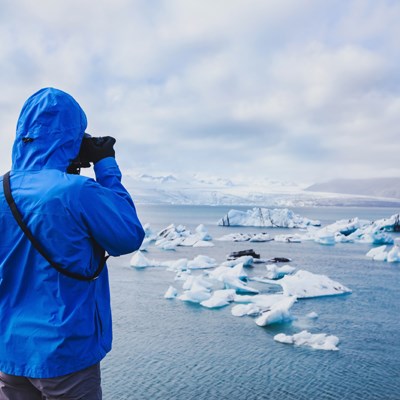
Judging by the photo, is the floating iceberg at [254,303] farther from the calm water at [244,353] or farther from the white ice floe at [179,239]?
the white ice floe at [179,239]

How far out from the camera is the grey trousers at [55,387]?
1.46 metres

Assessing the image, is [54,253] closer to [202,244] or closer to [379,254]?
[379,254]

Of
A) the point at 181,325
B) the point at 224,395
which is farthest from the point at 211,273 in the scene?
the point at 224,395

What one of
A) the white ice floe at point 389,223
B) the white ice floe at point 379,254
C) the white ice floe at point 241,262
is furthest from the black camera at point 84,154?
the white ice floe at point 389,223

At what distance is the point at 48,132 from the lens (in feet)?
4.95

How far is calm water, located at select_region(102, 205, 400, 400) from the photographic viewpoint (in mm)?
6355

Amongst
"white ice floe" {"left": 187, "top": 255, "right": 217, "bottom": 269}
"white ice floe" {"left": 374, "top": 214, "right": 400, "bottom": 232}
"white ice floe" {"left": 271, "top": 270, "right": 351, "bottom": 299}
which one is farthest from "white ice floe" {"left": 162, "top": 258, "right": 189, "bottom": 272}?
"white ice floe" {"left": 374, "top": 214, "right": 400, "bottom": 232}

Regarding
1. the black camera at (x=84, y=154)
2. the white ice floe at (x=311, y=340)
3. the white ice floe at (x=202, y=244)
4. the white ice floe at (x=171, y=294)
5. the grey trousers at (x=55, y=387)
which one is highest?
A: the black camera at (x=84, y=154)

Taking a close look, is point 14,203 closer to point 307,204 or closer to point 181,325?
point 181,325

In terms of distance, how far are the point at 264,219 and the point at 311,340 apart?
37.4 m

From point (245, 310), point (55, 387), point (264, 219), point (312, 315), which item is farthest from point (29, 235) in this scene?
point (264, 219)

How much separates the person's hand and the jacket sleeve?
63mm

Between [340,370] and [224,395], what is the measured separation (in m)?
2.14

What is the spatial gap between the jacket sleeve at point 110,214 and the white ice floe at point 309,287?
11134mm
